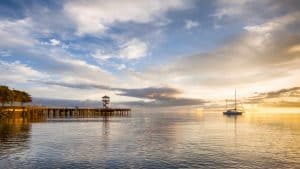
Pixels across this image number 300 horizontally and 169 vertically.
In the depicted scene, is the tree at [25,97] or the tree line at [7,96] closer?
the tree line at [7,96]

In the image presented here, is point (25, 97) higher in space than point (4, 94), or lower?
lower

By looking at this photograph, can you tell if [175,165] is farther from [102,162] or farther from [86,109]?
[86,109]

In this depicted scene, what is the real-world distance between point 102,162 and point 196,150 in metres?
13.8

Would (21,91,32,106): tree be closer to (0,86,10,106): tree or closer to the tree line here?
the tree line

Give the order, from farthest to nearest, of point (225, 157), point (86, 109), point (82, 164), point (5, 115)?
point (86, 109), point (5, 115), point (225, 157), point (82, 164)

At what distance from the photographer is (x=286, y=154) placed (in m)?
37.9

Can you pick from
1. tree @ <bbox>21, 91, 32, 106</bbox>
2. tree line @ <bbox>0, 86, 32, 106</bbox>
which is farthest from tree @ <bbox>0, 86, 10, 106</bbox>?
tree @ <bbox>21, 91, 32, 106</bbox>

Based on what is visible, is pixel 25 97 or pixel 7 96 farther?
pixel 25 97

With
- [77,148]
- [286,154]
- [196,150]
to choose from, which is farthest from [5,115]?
[286,154]

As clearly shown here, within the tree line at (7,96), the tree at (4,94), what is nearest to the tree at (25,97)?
the tree line at (7,96)

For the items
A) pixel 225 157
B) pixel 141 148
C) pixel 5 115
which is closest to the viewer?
pixel 225 157

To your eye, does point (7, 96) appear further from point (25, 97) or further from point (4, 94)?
point (25, 97)

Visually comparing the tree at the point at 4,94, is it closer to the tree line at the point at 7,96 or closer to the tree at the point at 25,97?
the tree line at the point at 7,96

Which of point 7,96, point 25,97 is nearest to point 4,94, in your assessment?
point 7,96
